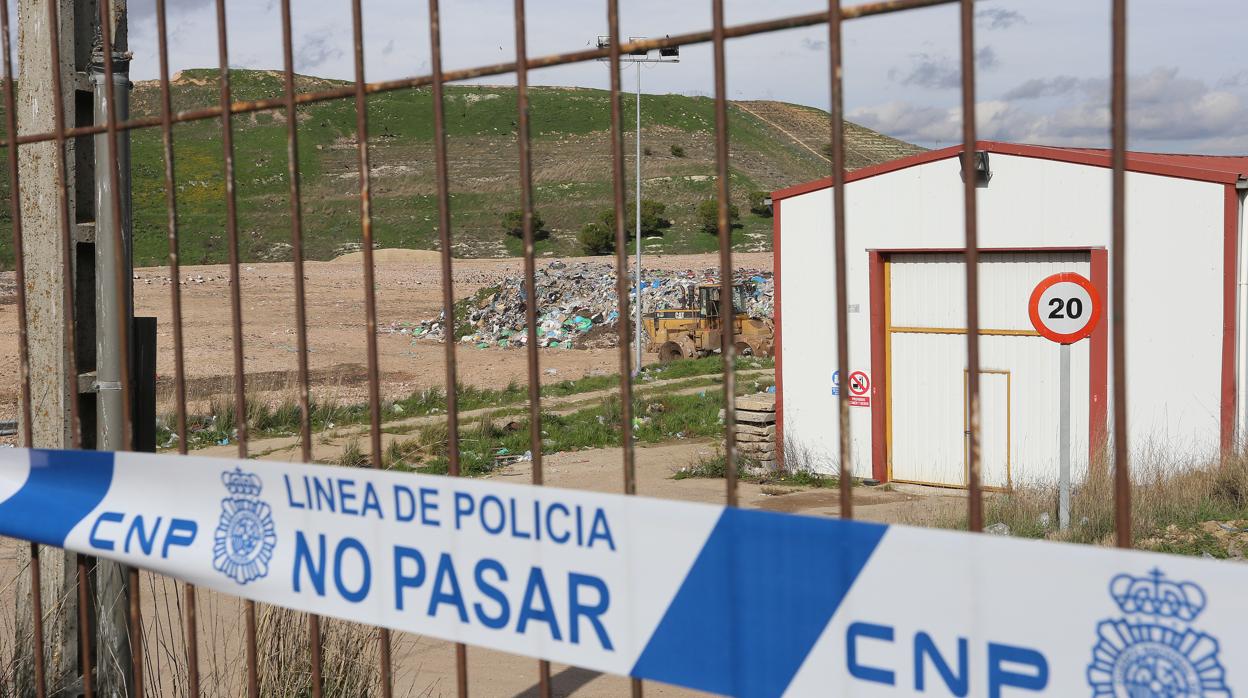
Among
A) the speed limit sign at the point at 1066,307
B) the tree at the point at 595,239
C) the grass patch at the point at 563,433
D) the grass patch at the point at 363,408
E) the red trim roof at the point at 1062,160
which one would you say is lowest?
the grass patch at the point at 563,433

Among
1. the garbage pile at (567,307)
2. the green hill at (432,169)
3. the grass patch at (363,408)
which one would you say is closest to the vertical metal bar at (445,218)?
the grass patch at (363,408)

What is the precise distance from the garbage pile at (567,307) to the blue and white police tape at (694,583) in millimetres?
28509

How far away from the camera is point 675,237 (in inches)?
2699

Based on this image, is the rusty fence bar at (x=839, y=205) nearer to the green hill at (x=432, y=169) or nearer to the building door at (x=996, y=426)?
the building door at (x=996, y=426)

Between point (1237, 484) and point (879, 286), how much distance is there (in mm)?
5397

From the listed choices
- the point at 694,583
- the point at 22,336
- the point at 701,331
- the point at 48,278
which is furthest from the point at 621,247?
the point at 701,331

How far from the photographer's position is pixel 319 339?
3416 centimetres

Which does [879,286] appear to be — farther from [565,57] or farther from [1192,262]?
[565,57]

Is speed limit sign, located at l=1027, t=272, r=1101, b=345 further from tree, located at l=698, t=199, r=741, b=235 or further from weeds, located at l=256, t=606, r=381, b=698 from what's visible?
tree, located at l=698, t=199, r=741, b=235

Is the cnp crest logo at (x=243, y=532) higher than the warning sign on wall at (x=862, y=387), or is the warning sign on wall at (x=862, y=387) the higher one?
the cnp crest logo at (x=243, y=532)

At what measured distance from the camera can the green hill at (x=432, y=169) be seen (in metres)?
69.0

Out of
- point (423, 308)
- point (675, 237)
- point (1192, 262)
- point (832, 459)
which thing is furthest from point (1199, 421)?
point (675, 237)

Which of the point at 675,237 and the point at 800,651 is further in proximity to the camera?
the point at 675,237

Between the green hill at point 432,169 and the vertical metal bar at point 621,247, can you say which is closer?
the vertical metal bar at point 621,247
